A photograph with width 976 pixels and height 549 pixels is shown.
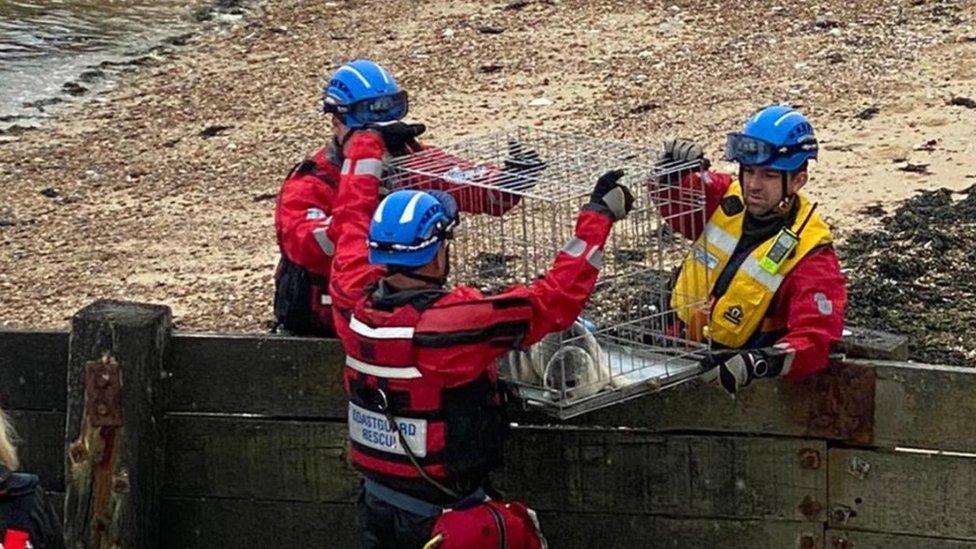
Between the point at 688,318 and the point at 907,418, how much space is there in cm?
88

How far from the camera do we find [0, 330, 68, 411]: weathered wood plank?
24.1 ft

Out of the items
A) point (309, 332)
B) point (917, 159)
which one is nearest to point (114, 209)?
point (917, 159)

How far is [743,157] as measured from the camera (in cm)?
683

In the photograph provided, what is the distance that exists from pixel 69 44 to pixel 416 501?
577 inches

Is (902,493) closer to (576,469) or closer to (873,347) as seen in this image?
(873,347)

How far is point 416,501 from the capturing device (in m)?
6.23

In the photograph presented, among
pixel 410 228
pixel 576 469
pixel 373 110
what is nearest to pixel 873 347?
pixel 576 469

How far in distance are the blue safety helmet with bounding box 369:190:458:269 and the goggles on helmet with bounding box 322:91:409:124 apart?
1112mm

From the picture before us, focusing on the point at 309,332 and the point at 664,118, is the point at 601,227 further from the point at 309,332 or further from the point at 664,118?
the point at 664,118

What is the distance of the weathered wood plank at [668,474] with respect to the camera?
261 inches

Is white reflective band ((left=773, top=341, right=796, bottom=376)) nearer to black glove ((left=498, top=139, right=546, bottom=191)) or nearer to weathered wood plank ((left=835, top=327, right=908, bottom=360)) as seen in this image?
weathered wood plank ((left=835, top=327, right=908, bottom=360))

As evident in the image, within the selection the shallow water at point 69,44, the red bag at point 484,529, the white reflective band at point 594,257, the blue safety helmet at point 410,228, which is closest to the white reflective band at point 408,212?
the blue safety helmet at point 410,228

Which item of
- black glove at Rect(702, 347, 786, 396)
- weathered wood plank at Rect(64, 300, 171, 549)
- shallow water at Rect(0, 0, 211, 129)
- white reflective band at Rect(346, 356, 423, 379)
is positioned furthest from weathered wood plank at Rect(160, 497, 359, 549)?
shallow water at Rect(0, 0, 211, 129)

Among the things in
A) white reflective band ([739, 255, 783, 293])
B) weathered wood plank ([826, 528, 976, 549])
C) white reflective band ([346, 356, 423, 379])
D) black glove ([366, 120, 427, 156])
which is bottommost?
weathered wood plank ([826, 528, 976, 549])
